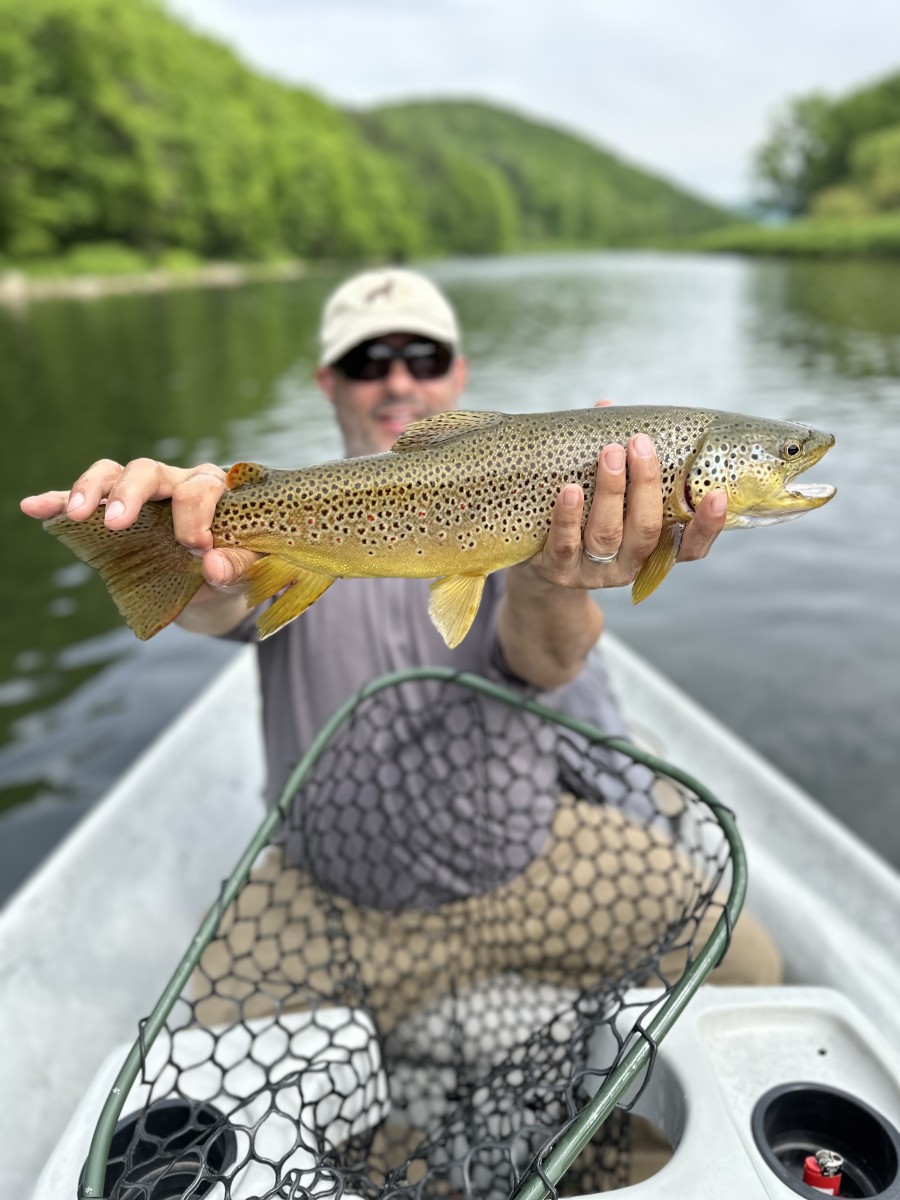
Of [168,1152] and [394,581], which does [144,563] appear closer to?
[394,581]

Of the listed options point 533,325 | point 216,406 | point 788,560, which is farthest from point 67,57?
point 788,560

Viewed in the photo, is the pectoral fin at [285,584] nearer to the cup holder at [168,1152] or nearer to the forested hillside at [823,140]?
the cup holder at [168,1152]

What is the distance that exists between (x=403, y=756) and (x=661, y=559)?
1.33 meters

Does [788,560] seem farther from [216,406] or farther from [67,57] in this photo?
[67,57]

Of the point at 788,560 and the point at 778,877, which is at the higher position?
the point at 778,877

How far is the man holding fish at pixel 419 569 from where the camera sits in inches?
86.4

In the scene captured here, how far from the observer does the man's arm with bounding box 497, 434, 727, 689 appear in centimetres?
218

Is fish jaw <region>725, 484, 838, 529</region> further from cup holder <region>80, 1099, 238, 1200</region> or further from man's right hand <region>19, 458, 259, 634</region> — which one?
cup holder <region>80, 1099, 238, 1200</region>

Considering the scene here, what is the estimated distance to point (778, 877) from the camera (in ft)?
11.8

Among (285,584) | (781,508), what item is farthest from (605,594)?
(285,584)

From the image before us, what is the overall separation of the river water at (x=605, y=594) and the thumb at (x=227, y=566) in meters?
4.21

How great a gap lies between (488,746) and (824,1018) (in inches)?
51.2

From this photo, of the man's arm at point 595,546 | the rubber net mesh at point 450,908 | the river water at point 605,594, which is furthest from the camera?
the river water at point 605,594

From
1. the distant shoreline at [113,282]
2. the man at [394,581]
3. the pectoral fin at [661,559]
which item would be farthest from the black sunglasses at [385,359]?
the distant shoreline at [113,282]
